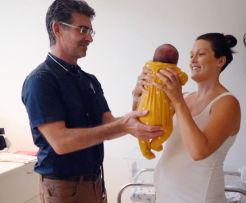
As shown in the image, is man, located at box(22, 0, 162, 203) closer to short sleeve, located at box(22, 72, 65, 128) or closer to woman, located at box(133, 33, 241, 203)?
short sleeve, located at box(22, 72, 65, 128)

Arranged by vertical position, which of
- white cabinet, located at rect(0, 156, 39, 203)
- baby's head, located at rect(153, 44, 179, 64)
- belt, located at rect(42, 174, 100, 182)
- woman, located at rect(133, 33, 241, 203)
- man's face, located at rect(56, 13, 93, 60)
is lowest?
white cabinet, located at rect(0, 156, 39, 203)

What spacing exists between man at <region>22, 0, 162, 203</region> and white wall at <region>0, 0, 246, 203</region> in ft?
3.22

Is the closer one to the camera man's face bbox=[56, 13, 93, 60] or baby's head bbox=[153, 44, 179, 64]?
baby's head bbox=[153, 44, 179, 64]

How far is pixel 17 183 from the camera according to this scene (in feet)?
7.63

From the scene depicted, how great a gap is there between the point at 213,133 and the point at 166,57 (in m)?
0.32

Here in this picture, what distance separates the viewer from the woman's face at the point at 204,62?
4.44ft

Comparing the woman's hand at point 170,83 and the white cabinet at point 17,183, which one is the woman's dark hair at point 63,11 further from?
the white cabinet at point 17,183

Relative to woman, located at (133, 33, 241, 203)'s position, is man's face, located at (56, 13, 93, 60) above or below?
above

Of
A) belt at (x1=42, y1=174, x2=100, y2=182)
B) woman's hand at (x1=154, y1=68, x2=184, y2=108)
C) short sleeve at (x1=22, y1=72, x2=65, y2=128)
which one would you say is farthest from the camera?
belt at (x1=42, y1=174, x2=100, y2=182)

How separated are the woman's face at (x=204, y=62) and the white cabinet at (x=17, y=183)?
1.50 metres

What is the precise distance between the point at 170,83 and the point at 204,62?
0.32 meters

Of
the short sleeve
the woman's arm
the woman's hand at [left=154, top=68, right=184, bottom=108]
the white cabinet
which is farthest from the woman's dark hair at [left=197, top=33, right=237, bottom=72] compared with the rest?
the white cabinet

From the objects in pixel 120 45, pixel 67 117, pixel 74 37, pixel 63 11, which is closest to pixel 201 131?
pixel 67 117

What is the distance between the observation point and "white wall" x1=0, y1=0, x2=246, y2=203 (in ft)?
7.40
